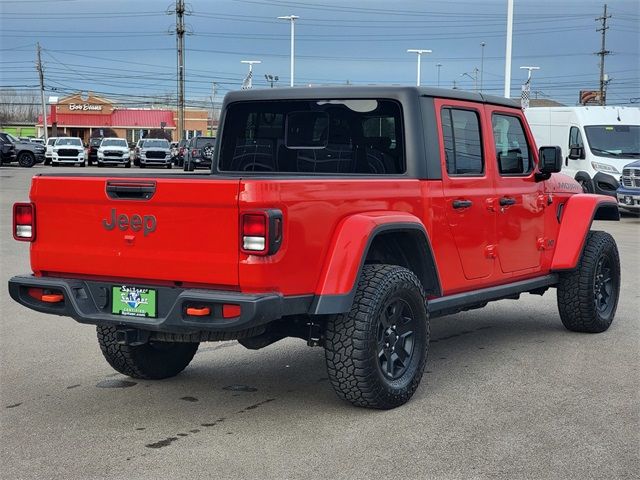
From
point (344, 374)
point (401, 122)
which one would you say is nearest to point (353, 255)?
point (344, 374)

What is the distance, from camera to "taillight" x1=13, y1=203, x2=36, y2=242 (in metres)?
5.73

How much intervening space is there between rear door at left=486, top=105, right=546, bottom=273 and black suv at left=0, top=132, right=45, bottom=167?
41.4 metres

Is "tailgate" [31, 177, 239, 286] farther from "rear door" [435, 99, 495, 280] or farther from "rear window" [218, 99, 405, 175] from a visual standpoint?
"rear door" [435, 99, 495, 280]

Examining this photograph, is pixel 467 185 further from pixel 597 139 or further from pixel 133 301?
pixel 597 139

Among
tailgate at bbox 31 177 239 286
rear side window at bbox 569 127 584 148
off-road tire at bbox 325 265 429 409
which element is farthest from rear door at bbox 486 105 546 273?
rear side window at bbox 569 127 584 148

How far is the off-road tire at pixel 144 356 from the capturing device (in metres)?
6.35

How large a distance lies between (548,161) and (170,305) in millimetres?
3812

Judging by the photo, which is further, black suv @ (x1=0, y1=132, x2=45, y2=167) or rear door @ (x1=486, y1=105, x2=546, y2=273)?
black suv @ (x1=0, y1=132, x2=45, y2=167)

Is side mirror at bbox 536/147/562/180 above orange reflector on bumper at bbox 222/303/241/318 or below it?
above

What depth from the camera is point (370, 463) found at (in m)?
4.68

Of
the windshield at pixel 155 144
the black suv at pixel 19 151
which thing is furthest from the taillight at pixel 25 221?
the windshield at pixel 155 144

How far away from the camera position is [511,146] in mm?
7582

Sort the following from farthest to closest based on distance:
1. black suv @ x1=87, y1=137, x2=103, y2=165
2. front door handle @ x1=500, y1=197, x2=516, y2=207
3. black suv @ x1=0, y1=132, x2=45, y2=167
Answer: black suv @ x1=87, y1=137, x2=103, y2=165, black suv @ x1=0, y1=132, x2=45, y2=167, front door handle @ x1=500, y1=197, x2=516, y2=207

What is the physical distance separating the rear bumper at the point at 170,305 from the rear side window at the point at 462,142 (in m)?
1.91
